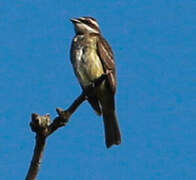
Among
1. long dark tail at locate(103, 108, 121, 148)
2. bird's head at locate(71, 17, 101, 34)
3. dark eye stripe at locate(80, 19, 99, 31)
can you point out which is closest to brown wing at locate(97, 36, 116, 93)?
long dark tail at locate(103, 108, 121, 148)

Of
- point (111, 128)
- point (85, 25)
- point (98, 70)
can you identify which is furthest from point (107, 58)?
point (85, 25)

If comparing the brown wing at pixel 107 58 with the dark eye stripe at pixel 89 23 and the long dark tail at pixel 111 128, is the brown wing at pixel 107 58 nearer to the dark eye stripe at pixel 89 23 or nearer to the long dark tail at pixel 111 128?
the long dark tail at pixel 111 128

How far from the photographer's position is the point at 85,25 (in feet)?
30.2

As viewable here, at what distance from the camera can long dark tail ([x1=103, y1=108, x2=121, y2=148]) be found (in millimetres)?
7461

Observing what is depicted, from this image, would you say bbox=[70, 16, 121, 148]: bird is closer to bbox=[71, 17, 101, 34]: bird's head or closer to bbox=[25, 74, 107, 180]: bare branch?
bbox=[71, 17, 101, 34]: bird's head

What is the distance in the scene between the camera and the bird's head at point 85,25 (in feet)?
29.8

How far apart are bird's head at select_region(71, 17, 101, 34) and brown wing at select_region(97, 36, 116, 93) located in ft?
1.92

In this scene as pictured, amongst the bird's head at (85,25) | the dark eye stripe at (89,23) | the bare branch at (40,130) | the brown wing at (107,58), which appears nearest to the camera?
the bare branch at (40,130)

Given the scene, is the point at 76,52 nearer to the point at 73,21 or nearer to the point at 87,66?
the point at 87,66

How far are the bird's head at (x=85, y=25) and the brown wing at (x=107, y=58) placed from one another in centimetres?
58

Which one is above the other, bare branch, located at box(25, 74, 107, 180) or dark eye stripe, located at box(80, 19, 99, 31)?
dark eye stripe, located at box(80, 19, 99, 31)

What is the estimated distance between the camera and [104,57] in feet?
26.9

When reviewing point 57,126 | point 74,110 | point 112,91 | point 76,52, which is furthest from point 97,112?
point 57,126

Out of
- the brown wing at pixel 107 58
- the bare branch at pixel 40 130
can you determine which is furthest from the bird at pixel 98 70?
the bare branch at pixel 40 130
